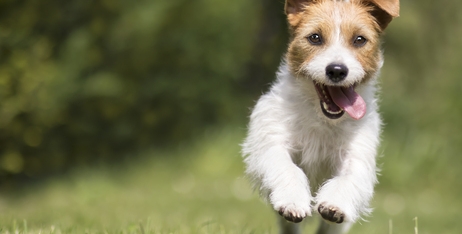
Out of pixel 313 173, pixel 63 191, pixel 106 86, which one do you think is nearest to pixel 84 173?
pixel 63 191

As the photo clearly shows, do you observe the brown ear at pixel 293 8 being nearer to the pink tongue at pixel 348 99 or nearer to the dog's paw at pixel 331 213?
the pink tongue at pixel 348 99

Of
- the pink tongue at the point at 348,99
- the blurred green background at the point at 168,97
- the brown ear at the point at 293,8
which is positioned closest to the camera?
the pink tongue at the point at 348,99

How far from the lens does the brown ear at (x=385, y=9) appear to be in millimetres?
4957

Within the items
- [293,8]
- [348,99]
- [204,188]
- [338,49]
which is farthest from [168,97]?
[338,49]

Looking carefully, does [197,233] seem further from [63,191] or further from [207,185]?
[63,191]

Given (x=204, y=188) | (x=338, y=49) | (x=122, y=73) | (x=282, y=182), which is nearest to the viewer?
(x=282, y=182)

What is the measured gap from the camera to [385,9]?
4.95 metres

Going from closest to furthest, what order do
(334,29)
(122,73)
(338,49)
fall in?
(338,49) → (334,29) → (122,73)

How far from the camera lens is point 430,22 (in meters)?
12.6

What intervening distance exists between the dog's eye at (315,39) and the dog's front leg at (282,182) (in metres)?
0.78

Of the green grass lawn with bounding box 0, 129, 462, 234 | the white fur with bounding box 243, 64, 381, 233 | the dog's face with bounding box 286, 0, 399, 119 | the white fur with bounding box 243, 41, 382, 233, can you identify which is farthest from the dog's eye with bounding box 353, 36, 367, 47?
the green grass lawn with bounding box 0, 129, 462, 234

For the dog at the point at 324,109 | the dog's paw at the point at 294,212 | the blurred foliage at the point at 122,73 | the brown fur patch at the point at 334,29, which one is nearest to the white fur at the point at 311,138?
the dog at the point at 324,109

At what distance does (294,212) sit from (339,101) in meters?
1.00

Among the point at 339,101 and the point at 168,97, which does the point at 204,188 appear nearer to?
the point at 168,97
